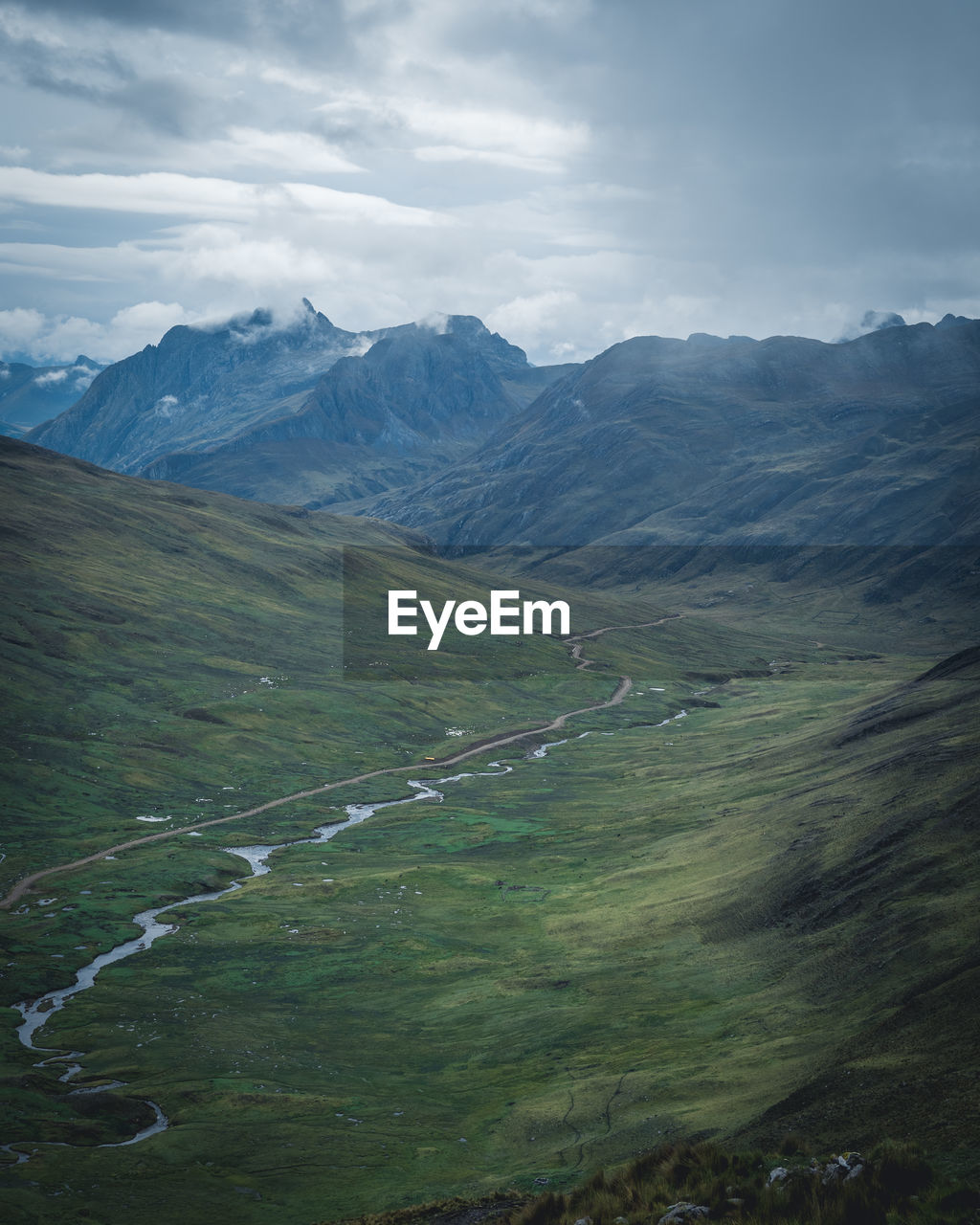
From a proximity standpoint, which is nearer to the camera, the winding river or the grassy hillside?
the grassy hillside

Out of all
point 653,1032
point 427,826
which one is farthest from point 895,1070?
point 427,826

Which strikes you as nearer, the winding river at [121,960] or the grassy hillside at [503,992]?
the grassy hillside at [503,992]

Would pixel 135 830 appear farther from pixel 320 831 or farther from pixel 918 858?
pixel 918 858

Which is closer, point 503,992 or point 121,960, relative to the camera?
point 503,992

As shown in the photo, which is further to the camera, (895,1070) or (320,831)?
(320,831)

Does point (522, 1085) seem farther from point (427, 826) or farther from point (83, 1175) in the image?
point (427, 826)

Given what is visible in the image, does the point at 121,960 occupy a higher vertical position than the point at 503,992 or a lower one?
lower

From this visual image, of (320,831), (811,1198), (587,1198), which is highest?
(811,1198)

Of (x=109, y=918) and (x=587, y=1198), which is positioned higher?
(x=587, y=1198)

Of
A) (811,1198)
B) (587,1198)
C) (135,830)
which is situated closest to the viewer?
(811,1198)

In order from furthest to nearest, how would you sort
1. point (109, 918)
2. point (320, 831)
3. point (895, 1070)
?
point (320, 831)
point (109, 918)
point (895, 1070)
